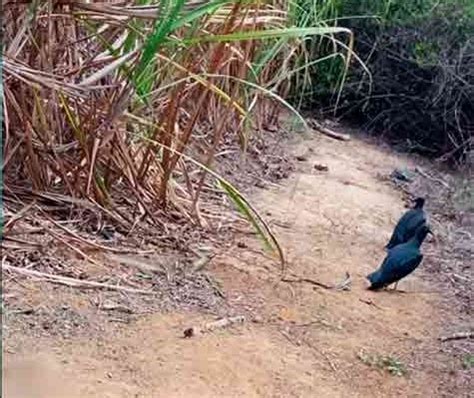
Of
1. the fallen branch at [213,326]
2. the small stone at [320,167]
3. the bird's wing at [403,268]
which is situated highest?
the bird's wing at [403,268]

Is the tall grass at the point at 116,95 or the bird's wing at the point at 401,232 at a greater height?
the tall grass at the point at 116,95

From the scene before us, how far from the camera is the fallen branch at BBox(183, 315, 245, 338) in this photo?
2.34 metres

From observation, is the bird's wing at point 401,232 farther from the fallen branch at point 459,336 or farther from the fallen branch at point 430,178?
the fallen branch at point 430,178

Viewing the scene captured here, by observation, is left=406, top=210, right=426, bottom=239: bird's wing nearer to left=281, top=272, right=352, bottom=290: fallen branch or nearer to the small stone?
left=281, top=272, right=352, bottom=290: fallen branch

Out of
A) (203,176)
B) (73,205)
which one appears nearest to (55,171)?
(73,205)

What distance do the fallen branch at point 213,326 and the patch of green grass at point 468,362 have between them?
59cm

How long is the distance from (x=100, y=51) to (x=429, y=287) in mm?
1325

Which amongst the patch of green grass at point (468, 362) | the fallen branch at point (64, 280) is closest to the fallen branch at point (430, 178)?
the patch of green grass at point (468, 362)

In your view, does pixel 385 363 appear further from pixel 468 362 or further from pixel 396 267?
pixel 396 267

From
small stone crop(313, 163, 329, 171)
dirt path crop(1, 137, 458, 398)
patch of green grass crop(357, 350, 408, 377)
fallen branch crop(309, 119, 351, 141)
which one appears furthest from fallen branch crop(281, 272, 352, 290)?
fallen branch crop(309, 119, 351, 141)

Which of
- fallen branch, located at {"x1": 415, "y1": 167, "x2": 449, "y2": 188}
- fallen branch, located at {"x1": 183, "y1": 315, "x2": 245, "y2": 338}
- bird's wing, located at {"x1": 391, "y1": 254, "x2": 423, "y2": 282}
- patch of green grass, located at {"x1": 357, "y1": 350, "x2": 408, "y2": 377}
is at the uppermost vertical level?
bird's wing, located at {"x1": 391, "y1": 254, "x2": 423, "y2": 282}

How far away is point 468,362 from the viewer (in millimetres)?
2488

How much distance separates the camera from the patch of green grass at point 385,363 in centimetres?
235

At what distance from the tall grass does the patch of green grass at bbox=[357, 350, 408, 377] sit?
51cm
